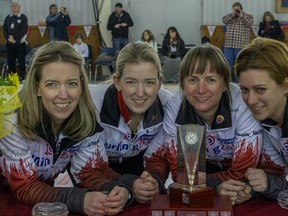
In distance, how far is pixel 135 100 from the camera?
215 centimetres

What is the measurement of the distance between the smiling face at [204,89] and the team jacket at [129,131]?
0.74ft

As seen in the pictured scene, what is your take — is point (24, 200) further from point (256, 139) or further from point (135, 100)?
point (256, 139)

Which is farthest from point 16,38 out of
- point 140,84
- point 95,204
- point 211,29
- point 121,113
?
point 95,204

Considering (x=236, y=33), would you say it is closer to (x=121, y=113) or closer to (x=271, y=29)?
(x=271, y=29)

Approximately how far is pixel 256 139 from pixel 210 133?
201 millimetres

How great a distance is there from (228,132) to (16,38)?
8.59 metres

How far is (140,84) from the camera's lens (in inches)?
82.8

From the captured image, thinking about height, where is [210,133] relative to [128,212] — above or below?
above

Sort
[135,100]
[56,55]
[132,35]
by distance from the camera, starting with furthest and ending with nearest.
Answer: [132,35], [135,100], [56,55]

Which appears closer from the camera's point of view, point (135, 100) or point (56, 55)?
point (56, 55)

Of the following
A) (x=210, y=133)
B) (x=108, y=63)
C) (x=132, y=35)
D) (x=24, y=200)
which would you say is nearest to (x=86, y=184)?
(x=24, y=200)

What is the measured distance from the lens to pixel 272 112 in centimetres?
201

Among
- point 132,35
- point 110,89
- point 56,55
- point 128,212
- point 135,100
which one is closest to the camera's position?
point 128,212

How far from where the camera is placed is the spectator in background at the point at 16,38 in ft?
33.2
